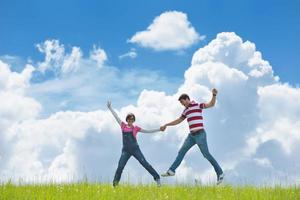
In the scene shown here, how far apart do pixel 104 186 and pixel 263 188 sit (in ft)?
16.5

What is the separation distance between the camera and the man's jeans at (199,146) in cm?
1794

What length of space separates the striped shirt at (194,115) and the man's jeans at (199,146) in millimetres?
222

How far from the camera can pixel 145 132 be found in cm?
1814

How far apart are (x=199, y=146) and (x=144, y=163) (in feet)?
6.28

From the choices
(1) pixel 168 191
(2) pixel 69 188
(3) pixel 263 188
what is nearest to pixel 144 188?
(1) pixel 168 191

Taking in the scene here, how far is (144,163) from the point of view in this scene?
692 inches

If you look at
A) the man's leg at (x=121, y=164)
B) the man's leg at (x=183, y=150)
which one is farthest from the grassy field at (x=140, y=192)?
the man's leg at (x=183, y=150)

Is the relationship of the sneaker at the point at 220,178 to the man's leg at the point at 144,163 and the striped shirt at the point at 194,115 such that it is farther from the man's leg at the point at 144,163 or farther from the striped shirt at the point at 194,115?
the man's leg at the point at 144,163

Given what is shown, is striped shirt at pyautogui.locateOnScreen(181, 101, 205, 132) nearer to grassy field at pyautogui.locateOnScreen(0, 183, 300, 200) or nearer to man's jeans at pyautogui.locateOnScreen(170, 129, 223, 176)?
man's jeans at pyautogui.locateOnScreen(170, 129, 223, 176)

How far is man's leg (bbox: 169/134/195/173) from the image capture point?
1828 cm

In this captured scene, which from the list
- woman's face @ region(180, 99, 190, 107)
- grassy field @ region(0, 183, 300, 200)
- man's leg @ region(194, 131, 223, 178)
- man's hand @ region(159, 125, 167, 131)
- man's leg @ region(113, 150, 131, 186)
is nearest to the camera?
grassy field @ region(0, 183, 300, 200)

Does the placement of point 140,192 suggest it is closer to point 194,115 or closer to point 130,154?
point 130,154

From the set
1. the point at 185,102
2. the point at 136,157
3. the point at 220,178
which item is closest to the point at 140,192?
the point at 136,157

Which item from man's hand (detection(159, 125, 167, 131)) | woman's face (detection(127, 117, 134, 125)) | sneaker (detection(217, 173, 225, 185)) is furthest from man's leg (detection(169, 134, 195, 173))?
woman's face (detection(127, 117, 134, 125))
